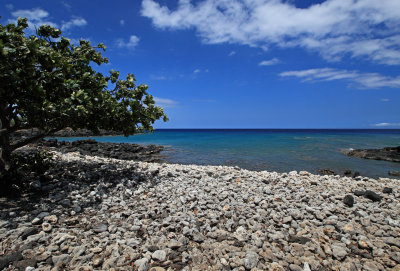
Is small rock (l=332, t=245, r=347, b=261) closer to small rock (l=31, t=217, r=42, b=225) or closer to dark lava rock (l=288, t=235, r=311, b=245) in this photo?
dark lava rock (l=288, t=235, r=311, b=245)

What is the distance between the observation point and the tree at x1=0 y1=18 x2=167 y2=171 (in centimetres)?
568

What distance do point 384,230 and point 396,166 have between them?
64.7 feet

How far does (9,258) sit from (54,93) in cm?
476

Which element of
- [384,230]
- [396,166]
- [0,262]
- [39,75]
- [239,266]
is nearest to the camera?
[0,262]

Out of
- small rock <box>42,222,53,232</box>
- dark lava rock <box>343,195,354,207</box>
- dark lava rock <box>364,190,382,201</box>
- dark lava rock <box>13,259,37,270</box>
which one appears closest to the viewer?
dark lava rock <box>13,259,37,270</box>

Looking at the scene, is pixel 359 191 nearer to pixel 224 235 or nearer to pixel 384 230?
pixel 384 230

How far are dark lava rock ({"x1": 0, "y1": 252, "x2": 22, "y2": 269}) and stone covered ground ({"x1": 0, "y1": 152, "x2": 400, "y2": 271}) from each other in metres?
0.02

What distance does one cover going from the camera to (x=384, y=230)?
6.00 metres

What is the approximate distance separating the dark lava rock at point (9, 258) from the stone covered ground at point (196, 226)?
2 cm

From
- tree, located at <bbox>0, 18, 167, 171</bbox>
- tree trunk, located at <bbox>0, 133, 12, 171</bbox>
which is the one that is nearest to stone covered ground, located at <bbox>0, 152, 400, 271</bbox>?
tree trunk, located at <bbox>0, 133, 12, 171</bbox>

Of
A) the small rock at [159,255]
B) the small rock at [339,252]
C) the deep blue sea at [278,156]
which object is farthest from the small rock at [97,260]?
the deep blue sea at [278,156]

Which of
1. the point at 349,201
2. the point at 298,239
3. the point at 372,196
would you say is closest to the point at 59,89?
the point at 298,239

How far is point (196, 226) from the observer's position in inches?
236

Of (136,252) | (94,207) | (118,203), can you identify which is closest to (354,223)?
(136,252)
